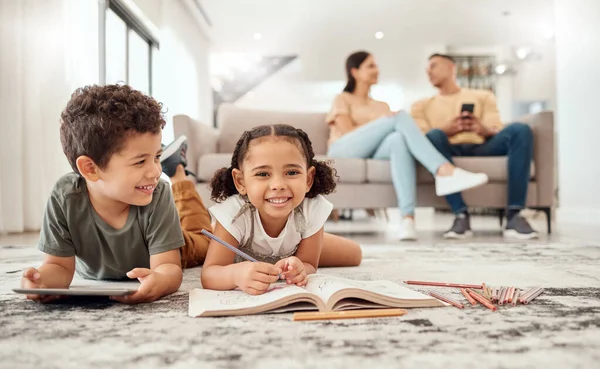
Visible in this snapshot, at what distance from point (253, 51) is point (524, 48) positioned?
400 cm

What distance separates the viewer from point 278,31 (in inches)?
289

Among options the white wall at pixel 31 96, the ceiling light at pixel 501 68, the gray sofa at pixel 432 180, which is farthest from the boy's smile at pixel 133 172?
the ceiling light at pixel 501 68

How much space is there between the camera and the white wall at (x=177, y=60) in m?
5.05

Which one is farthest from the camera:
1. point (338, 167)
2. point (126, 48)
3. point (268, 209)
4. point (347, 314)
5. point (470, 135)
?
point (126, 48)

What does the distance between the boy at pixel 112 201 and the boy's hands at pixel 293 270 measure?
0.80 feet

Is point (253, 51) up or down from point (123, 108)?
up

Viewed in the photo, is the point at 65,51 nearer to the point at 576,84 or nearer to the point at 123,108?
the point at 123,108

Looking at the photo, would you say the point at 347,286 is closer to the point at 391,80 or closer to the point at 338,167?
the point at 338,167

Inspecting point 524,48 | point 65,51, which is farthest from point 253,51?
point 65,51

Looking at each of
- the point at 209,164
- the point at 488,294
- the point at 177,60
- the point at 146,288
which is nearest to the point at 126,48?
the point at 177,60

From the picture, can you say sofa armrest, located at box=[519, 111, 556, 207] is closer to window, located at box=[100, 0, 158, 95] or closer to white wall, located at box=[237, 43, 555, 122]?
window, located at box=[100, 0, 158, 95]

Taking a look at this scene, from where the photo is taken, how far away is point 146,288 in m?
0.98

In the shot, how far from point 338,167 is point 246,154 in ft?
5.20

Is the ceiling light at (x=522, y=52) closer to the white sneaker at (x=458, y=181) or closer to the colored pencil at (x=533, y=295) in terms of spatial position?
the white sneaker at (x=458, y=181)
